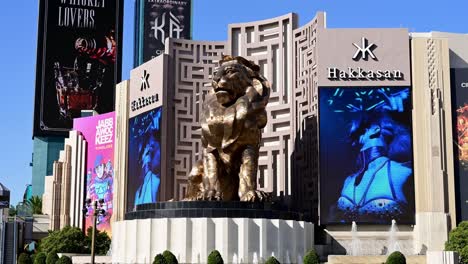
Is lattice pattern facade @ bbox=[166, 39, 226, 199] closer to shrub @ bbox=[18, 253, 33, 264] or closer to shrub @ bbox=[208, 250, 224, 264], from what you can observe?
shrub @ bbox=[18, 253, 33, 264]

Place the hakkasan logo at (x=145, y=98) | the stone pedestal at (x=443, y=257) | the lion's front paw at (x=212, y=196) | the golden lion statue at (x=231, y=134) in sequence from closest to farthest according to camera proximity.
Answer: the stone pedestal at (x=443, y=257)
the lion's front paw at (x=212, y=196)
the golden lion statue at (x=231, y=134)
the hakkasan logo at (x=145, y=98)

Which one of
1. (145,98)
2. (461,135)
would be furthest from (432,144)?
(145,98)

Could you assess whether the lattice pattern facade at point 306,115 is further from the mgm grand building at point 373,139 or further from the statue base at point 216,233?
the statue base at point 216,233

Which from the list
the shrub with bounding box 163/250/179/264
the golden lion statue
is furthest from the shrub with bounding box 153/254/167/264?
the golden lion statue

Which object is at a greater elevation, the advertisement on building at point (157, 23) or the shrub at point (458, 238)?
the advertisement on building at point (157, 23)

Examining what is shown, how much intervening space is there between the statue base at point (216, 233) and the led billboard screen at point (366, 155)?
5745 mm

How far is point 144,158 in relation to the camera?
4347cm

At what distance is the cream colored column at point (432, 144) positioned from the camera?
113 ft

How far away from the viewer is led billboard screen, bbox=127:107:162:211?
42031 mm

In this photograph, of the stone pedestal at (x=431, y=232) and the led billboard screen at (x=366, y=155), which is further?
the led billboard screen at (x=366, y=155)

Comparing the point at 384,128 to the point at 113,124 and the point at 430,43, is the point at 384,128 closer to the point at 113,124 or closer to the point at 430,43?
the point at 430,43

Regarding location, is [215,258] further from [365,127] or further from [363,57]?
[363,57]

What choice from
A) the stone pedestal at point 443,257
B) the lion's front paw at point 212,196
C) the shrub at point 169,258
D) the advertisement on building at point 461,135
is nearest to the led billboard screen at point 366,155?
the advertisement on building at point 461,135

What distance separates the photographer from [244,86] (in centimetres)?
3170
